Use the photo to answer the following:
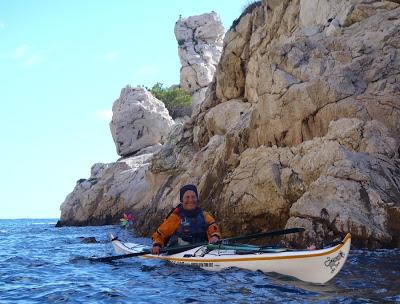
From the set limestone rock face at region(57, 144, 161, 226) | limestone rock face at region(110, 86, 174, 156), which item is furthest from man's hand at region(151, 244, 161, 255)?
limestone rock face at region(110, 86, 174, 156)

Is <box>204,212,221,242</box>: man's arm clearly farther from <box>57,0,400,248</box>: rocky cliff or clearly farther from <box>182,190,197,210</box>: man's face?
<box>57,0,400,248</box>: rocky cliff

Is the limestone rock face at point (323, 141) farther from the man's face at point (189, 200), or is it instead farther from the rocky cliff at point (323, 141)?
the man's face at point (189, 200)

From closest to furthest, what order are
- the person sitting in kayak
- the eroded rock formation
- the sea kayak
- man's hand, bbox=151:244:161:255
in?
the sea kayak
man's hand, bbox=151:244:161:255
the person sitting in kayak
the eroded rock formation

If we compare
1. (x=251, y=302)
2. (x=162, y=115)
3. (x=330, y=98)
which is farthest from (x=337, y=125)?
(x=162, y=115)

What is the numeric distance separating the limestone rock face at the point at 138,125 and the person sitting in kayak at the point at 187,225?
97.4ft

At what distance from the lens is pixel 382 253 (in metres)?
9.75

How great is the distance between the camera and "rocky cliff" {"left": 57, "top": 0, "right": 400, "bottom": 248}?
10.9 m

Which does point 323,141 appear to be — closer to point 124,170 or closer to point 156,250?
point 156,250

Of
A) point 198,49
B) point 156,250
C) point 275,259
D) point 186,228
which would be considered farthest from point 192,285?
point 198,49

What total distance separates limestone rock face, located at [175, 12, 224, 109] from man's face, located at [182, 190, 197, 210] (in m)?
39.2

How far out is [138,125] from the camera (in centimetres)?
3981

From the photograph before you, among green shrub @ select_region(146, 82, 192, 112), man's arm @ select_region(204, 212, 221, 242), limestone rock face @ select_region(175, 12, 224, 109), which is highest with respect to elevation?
limestone rock face @ select_region(175, 12, 224, 109)

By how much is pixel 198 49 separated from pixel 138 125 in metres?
15.6

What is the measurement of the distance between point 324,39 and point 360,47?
1.46m
